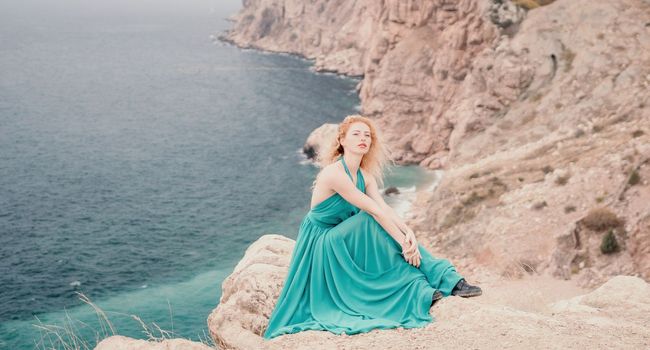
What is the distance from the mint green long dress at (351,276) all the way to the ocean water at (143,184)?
237cm

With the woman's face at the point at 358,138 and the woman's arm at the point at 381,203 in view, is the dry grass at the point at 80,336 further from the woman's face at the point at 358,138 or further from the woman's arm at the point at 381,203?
the woman's face at the point at 358,138

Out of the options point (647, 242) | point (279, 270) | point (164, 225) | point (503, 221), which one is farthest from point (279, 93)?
point (279, 270)

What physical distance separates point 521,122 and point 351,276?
4988cm

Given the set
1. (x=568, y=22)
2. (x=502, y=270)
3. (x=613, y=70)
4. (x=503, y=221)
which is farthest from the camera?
(x=568, y=22)

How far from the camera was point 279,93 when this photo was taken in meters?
109

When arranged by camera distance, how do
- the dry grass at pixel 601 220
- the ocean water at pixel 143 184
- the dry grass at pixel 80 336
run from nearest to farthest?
1. the dry grass at pixel 80 336
2. the dry grass at pixel 601 220
3. the ocean water at pixel 143 184

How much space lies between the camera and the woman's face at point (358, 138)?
10.9m

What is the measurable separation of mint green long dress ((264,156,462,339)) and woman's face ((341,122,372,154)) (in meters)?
0.32

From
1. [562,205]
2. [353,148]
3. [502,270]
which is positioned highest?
[353,148]

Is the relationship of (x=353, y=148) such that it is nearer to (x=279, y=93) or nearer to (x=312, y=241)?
(x=312, y=241)

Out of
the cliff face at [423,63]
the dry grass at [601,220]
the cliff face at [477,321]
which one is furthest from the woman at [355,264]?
the cliff face at [423,63]

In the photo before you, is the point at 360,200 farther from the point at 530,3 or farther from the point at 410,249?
the point at 530,3

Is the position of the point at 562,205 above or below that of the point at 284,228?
above

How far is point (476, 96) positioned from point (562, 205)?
30.7m
